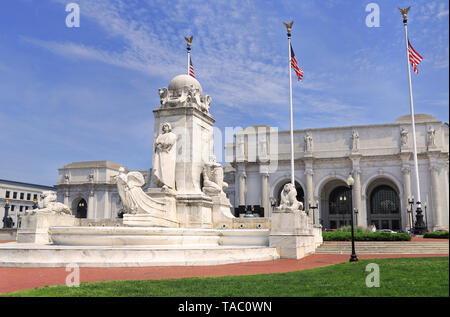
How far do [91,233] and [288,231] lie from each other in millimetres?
7105

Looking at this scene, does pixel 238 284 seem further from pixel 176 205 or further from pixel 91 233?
pixel 176 205

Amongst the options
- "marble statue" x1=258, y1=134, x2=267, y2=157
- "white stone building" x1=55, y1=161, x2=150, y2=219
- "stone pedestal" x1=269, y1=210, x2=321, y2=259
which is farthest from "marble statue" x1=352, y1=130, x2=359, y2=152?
"stone pedestal" x1=269, y1=210, x2=321, y2=259

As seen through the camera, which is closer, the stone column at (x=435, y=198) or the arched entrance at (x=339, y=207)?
the stone column at (x=435, y=198)

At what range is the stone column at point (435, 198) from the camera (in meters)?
59.1

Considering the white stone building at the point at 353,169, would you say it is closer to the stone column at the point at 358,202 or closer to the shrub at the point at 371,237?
the stone column at the point at 358,202

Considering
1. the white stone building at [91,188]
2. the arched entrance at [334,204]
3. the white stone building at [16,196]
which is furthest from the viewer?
the white stone building at [16,196]

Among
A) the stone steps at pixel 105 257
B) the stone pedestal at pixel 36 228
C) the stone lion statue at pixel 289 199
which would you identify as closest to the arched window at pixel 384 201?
the stone lion statue at pixel 289 199

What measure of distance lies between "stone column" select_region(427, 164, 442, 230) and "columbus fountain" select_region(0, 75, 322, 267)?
47.8 m

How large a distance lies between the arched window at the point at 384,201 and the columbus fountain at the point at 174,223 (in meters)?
52.6

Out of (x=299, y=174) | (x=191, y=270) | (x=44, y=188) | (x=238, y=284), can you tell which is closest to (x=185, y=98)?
(x=191, y=270)

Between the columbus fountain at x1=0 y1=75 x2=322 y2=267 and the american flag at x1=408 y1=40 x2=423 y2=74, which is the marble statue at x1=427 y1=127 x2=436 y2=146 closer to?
the american flag at x1=408 y1=40 x2=423 y2=74

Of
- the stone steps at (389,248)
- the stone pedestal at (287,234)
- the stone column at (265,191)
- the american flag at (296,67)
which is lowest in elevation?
the stone steps at (389,248)

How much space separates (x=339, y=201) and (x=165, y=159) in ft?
181

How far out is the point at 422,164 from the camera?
62.0 metres
